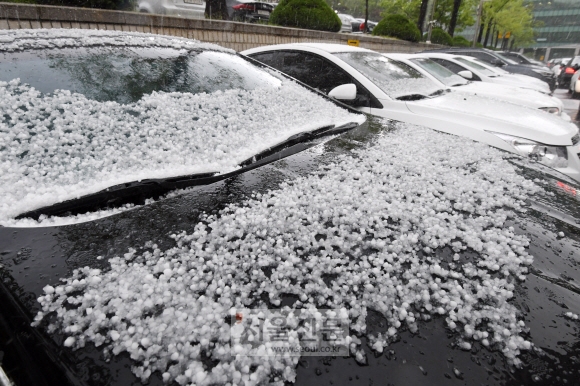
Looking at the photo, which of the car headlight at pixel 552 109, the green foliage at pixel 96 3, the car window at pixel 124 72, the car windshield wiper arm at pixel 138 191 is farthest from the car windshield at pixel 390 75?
the green foliage at pixel 96 3

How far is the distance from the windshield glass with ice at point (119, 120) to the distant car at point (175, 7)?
667cm

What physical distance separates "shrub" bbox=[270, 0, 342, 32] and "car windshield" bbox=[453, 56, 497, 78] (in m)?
4.04

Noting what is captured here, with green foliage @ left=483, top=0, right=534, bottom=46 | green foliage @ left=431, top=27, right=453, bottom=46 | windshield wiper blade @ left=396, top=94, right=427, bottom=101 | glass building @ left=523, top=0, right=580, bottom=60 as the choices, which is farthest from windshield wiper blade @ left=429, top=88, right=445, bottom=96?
glass building @ left=523, top=0, right=580, bottom=60

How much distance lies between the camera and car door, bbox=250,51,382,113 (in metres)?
3.72

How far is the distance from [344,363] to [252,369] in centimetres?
22

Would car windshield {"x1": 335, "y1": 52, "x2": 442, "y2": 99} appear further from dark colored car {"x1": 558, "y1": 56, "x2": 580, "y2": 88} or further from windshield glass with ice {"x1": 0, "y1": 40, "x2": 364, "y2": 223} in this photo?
dark colored car {"x1": 558, "y1": 56, "x2": 580, "y2": 88}

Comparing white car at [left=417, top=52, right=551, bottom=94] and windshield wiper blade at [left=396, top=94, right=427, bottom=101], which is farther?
white car at [left=417, top=52, right=551, bottom=94]

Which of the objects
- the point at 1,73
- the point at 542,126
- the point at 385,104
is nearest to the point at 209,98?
the point at 1,73

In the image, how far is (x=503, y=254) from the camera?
120 centimetres

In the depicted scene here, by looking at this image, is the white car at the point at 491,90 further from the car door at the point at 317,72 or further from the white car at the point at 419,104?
the car door at the point at 317,72

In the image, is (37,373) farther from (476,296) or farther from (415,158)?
(415,158)

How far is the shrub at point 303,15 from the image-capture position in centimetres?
986

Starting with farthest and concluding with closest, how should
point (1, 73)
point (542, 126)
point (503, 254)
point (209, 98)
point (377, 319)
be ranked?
point (542, 126) < point (209, 98) < point (1, 73) < point (503, 254) < point (377, 319)

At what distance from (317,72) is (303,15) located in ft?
23.2
